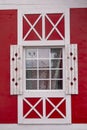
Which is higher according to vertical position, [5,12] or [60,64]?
[5,12]

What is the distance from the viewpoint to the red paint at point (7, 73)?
8703mm

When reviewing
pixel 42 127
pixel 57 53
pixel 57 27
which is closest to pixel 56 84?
pixel 57 53

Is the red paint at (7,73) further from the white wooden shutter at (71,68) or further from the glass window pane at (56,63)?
the white wooden shutter at (71,68)

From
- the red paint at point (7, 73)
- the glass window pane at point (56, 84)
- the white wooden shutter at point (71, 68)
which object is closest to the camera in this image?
the white wooden shutter at point (71, 68)

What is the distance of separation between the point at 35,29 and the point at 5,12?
880mm

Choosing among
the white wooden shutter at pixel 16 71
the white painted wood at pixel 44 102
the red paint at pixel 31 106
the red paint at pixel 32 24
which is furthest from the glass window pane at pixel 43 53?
the red paint at pixel 31 106

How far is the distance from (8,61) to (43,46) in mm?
959

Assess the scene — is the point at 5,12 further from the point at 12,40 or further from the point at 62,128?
the point at 62,128

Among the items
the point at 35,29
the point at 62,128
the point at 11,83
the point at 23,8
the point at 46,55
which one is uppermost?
the point at 23,8

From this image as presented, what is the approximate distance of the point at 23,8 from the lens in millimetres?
8703

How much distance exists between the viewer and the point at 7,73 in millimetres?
8703

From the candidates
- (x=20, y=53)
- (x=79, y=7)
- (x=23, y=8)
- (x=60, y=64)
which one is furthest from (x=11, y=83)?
(x=79, y=7)

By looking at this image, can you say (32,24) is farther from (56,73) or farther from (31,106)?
(31,106)

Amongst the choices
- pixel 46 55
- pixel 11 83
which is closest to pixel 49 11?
pixel 46 55
